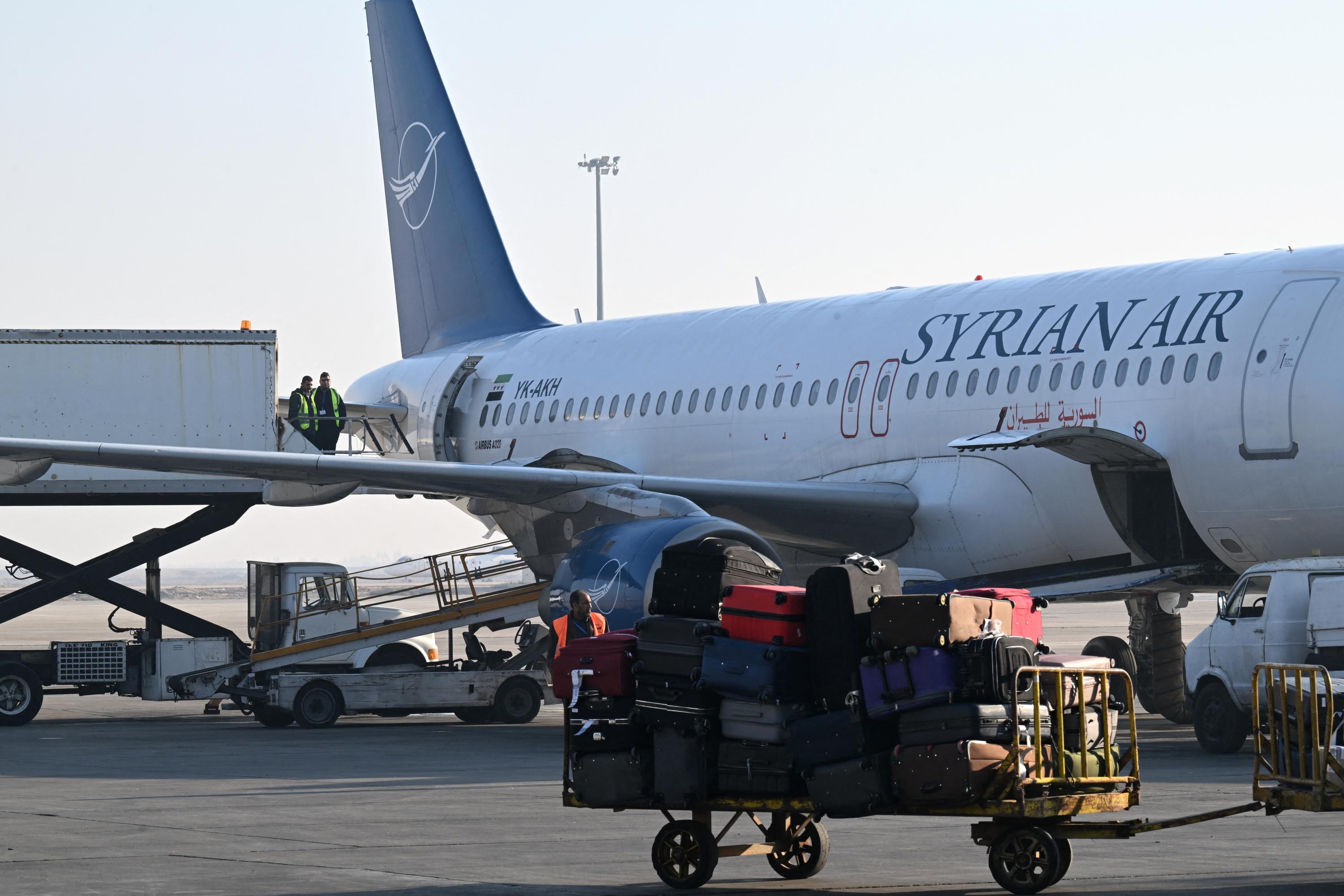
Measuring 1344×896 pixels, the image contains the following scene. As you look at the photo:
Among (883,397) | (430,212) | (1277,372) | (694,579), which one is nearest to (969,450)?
(883,397)

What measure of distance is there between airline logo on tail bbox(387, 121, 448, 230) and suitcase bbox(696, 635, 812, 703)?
19698mm

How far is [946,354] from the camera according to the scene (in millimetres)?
18891

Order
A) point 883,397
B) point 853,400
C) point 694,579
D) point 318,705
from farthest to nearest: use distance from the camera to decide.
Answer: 1. point 318,705
2. point 853,400
3. point 883,397
4. point 694,579

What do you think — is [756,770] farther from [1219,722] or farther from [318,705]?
[318,705]

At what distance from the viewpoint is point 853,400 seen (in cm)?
1972

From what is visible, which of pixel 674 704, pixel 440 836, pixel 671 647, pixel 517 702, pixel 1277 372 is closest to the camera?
pixel 674 704

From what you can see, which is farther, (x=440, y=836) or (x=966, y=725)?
(x=440, y=836)

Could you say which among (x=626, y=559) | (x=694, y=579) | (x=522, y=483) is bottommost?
(x=694, y=579)

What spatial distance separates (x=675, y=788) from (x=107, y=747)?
980 cm

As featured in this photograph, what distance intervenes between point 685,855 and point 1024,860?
1548mm

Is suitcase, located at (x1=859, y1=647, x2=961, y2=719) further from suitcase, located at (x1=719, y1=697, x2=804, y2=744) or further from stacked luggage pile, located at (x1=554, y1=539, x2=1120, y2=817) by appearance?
suitcase, located at (x1=719, y1=697, x2=804, y2=744)

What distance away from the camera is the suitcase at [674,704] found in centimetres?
920

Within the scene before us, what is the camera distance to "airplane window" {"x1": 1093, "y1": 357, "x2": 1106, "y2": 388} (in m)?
17.4

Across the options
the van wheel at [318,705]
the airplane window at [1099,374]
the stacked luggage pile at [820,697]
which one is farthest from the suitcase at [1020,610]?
the van wheel at [318,705]
